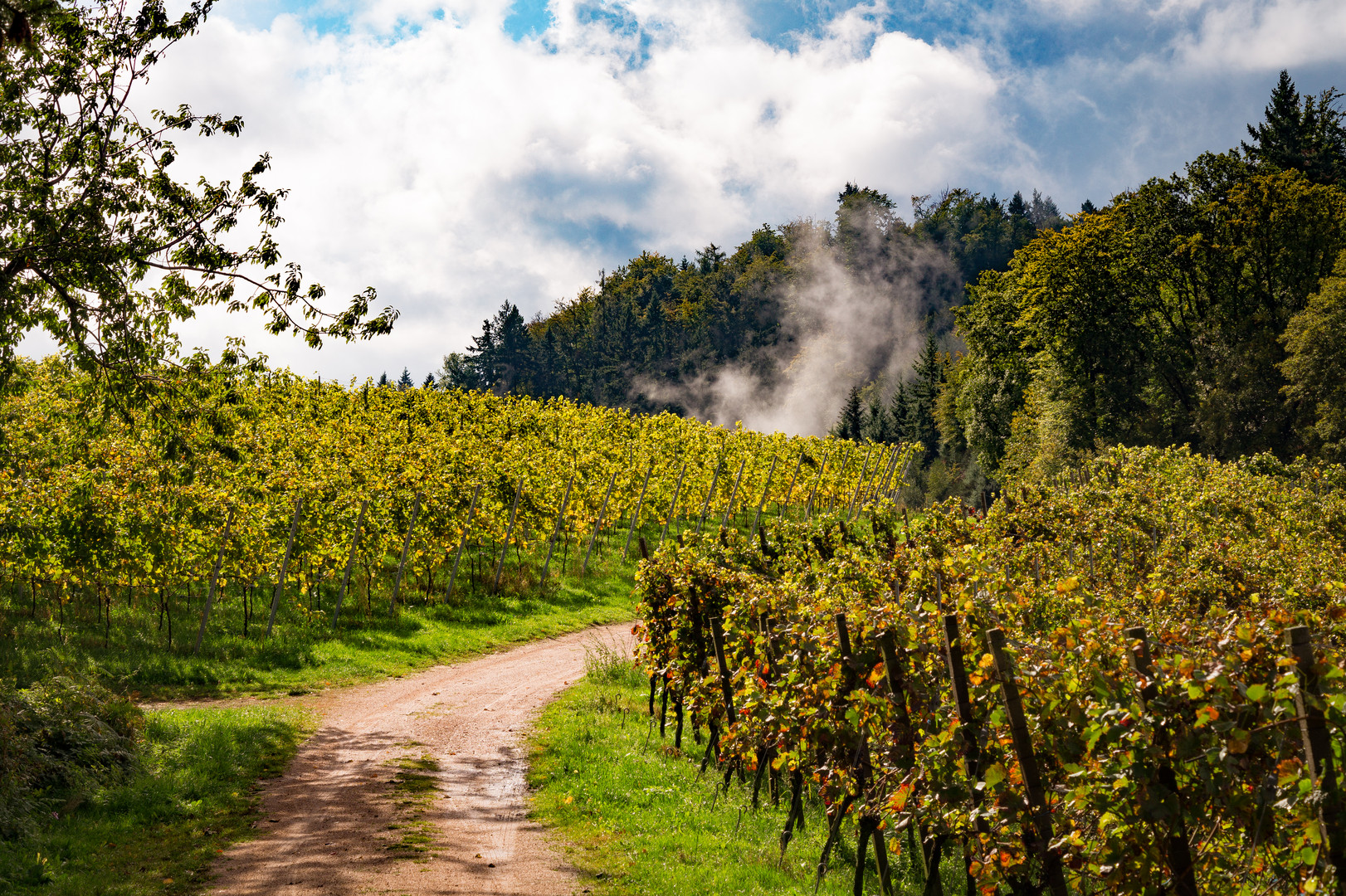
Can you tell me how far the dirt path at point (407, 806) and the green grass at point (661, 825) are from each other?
16.4 inches

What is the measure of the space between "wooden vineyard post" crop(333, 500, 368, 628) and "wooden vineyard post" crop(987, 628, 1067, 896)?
1883 cm

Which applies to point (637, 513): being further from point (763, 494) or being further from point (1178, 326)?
point (1178, 326)

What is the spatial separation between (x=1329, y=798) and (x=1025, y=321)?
4932 centimetres

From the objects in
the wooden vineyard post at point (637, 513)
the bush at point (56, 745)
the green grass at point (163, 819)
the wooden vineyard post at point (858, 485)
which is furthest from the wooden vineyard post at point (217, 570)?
the wooden vineyard post at point (858, 485)

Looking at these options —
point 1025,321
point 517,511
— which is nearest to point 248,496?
point 517,511

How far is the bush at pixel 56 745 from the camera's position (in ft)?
25.7

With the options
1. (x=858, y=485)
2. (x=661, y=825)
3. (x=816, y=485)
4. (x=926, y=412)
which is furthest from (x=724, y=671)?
(x=926, y=412)

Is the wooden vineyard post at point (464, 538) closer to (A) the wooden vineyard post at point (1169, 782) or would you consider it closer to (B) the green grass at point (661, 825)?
(B) the green grass at point (661, 825)

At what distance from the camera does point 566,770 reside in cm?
1078

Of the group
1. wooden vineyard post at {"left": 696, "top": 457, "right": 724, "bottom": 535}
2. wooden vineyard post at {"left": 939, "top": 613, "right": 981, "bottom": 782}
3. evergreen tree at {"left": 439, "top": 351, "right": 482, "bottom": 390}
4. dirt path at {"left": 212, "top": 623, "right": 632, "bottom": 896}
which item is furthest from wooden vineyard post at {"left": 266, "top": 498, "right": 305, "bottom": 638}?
evergreen tree at {"left": 439, "top": 351, "right": 482, "bottom": 390}

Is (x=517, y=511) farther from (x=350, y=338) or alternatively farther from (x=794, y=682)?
(x=794, y=682)

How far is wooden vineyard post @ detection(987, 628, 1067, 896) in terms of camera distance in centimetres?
445

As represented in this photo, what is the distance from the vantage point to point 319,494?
2125 centimetres

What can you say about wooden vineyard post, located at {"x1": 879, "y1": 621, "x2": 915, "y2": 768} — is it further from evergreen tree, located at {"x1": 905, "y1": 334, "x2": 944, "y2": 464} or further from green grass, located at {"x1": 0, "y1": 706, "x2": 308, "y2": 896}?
evergreen tree, located at {"x1": 905, "y1": 334, "x2": 944, "y2": 464}
